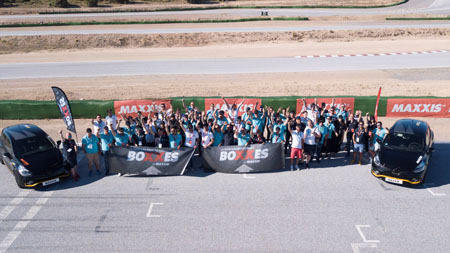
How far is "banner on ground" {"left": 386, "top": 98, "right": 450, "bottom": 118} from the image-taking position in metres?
16.9

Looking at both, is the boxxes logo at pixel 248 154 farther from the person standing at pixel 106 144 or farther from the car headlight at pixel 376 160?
the person standing at pixel 106 144

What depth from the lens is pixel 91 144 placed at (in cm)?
1159

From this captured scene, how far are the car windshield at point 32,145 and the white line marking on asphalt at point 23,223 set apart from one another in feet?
5.08

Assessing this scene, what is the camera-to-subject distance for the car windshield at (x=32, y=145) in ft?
36.9

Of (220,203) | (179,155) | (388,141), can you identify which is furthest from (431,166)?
A: (179,155)

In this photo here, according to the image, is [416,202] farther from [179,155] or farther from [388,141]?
[179,155]

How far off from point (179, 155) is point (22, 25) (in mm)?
40590

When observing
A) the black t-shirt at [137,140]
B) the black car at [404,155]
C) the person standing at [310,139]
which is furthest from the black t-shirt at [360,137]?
the black t-shirt at [137,140]

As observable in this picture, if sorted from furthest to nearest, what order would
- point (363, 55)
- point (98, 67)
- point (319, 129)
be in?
point (363, 55) < point (98, 67) < point (319, 129)

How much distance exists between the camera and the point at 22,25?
4253cm

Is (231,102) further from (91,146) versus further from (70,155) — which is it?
(70,155)

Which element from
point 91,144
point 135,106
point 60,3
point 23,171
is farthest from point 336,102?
point 60,3

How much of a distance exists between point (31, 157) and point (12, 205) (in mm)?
1581

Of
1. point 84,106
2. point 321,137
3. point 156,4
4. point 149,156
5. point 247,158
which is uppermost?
point 156,4
